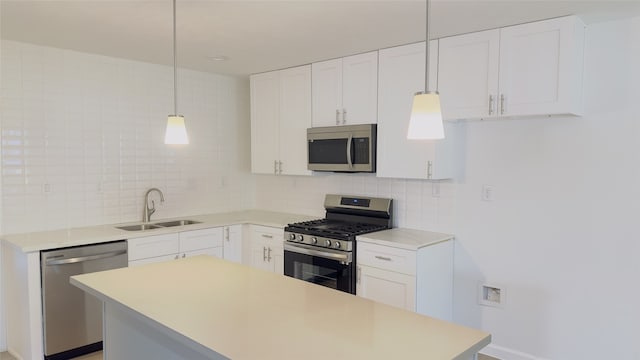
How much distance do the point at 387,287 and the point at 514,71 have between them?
173 centimetres

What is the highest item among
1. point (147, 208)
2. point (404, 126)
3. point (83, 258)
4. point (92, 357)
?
point (404, 126)

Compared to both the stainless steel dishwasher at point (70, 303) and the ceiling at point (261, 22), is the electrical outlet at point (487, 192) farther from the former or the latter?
the stainless steel dishwasher at point (70, 303)

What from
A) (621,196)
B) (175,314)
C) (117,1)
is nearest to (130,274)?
(175,314)

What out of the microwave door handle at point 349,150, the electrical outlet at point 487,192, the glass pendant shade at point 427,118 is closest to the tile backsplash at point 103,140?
the microwave door handle at point 349,150

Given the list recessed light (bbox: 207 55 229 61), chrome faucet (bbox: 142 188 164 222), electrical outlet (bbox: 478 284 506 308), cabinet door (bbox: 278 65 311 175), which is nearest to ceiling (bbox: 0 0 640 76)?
recessed light (bbox: 207 55 229 61)

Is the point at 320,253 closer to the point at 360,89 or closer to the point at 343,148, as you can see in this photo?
the point at 343,148

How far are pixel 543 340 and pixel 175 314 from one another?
2.60m

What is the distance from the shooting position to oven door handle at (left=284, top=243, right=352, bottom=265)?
3.47 m

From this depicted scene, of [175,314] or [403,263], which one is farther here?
[403,263]

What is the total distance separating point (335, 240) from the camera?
354 centimetres

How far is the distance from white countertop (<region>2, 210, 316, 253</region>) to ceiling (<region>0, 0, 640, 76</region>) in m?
1.46

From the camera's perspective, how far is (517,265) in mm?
3236

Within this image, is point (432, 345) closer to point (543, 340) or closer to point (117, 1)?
point (543, 340)

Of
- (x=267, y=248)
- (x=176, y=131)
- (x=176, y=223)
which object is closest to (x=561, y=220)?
(x=267, y=248)
